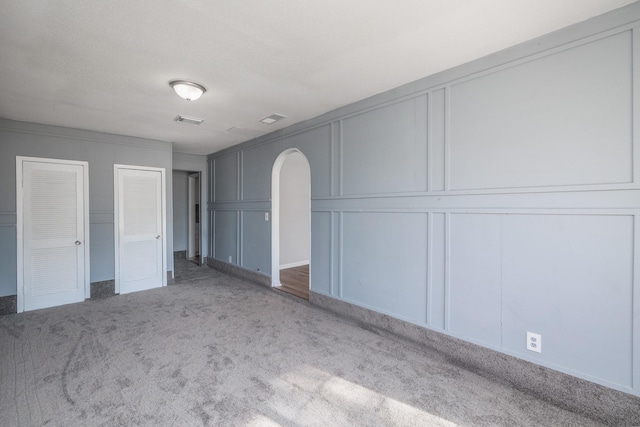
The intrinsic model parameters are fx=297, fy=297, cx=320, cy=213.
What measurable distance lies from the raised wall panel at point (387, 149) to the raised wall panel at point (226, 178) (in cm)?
296

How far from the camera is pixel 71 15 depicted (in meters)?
1.93

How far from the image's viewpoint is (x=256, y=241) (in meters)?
5.33

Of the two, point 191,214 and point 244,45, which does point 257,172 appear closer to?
point 244,45

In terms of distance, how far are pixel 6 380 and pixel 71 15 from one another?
2.79 m

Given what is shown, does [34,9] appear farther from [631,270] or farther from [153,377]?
[631,270]

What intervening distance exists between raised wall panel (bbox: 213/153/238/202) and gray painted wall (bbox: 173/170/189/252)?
1.97 m

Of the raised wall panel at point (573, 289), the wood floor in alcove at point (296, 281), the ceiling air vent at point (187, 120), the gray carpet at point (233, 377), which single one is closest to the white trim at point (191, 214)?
the wood floor in alcove at point (296, 281)

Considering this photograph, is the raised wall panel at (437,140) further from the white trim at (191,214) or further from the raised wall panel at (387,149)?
the white trim at (191,214)

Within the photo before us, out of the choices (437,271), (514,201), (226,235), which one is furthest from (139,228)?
(514,201)

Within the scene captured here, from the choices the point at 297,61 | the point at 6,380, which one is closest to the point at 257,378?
the point at 6,380

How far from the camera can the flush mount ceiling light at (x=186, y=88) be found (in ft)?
9.53

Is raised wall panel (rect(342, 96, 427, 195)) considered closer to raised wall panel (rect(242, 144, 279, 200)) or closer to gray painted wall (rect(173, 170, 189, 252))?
raised wall panel (rect(242, 144, 279, 200))

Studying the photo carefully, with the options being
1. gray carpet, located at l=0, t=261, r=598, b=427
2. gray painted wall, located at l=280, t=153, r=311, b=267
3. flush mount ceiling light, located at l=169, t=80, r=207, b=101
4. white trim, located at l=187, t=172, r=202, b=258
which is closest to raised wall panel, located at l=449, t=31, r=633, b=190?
gray carpet, located at l=0, t=261, r=598, b=427

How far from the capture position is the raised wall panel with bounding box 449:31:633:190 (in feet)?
6.33
